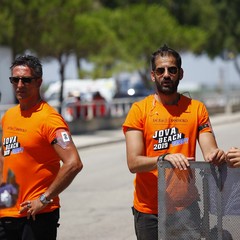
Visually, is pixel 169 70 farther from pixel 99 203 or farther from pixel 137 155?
pixel 99 203

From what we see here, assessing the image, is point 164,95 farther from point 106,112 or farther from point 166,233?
point 106,112

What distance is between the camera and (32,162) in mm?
5301

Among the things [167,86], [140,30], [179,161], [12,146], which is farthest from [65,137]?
[140,30]

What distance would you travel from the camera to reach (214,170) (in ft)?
15.8

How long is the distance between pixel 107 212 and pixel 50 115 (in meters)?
7.11

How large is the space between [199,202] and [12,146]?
117 centimetres

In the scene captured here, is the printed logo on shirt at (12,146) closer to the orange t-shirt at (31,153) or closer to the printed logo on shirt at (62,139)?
the orange t-shirt at (31,153)

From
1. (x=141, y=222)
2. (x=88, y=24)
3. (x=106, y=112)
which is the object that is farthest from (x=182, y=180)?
(x=88, y=24)

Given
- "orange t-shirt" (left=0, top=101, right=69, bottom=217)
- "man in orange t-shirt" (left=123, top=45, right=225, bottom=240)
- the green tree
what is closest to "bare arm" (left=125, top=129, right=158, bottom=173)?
"man in orange t-shirt" (left=123, top=45, right=225, bottom=240)

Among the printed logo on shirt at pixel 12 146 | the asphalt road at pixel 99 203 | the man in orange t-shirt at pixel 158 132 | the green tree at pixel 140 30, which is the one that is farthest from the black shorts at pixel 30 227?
the green tree at pixel 140 30

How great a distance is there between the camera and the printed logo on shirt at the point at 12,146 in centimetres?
530

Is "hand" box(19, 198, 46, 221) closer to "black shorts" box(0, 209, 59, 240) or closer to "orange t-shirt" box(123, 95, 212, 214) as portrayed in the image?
"black shorts" box(0, 209, 59, 240)

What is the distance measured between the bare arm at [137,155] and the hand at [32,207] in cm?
56

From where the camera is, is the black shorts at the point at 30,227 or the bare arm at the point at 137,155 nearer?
the bare arm at the point at 137,155
